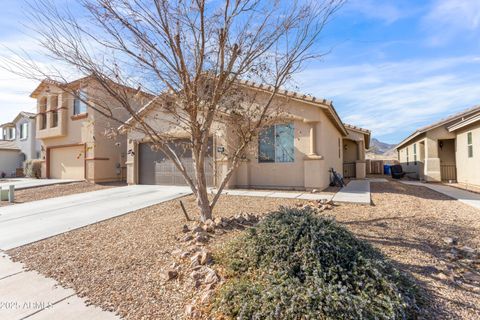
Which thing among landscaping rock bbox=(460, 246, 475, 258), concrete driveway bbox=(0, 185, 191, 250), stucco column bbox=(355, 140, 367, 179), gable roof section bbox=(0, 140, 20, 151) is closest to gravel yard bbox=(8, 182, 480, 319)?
landscaping rock bbox=(460, 246, 475, 258)

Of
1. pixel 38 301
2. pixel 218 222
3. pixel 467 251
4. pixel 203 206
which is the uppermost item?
pixel 203 206

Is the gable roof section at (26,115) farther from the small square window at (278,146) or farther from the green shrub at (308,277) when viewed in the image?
the green shrub at (308,277)

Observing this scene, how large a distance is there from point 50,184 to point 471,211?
18.6 m

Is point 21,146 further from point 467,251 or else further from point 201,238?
point 467,251

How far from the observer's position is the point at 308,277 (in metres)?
2.56

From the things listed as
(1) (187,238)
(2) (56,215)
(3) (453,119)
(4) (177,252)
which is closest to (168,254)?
(4) (177,252)

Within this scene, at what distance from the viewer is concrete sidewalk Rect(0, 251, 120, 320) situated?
8.80 ft

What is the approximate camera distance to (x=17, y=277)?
360 cm

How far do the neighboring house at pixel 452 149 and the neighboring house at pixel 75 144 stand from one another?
18043 mm

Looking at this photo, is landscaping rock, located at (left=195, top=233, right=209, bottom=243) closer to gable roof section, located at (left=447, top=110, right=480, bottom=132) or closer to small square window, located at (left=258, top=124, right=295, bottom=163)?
small square window, located at (left=258, top=124, right=295, bottom=163)

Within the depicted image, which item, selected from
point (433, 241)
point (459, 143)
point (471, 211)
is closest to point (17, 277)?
point (433, 241)

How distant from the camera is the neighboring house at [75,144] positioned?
48.7ft

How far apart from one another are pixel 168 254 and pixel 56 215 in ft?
17.2

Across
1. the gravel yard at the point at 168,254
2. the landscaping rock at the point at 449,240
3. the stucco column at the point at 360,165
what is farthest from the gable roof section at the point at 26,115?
the landscaping rock at the point at 449,240
